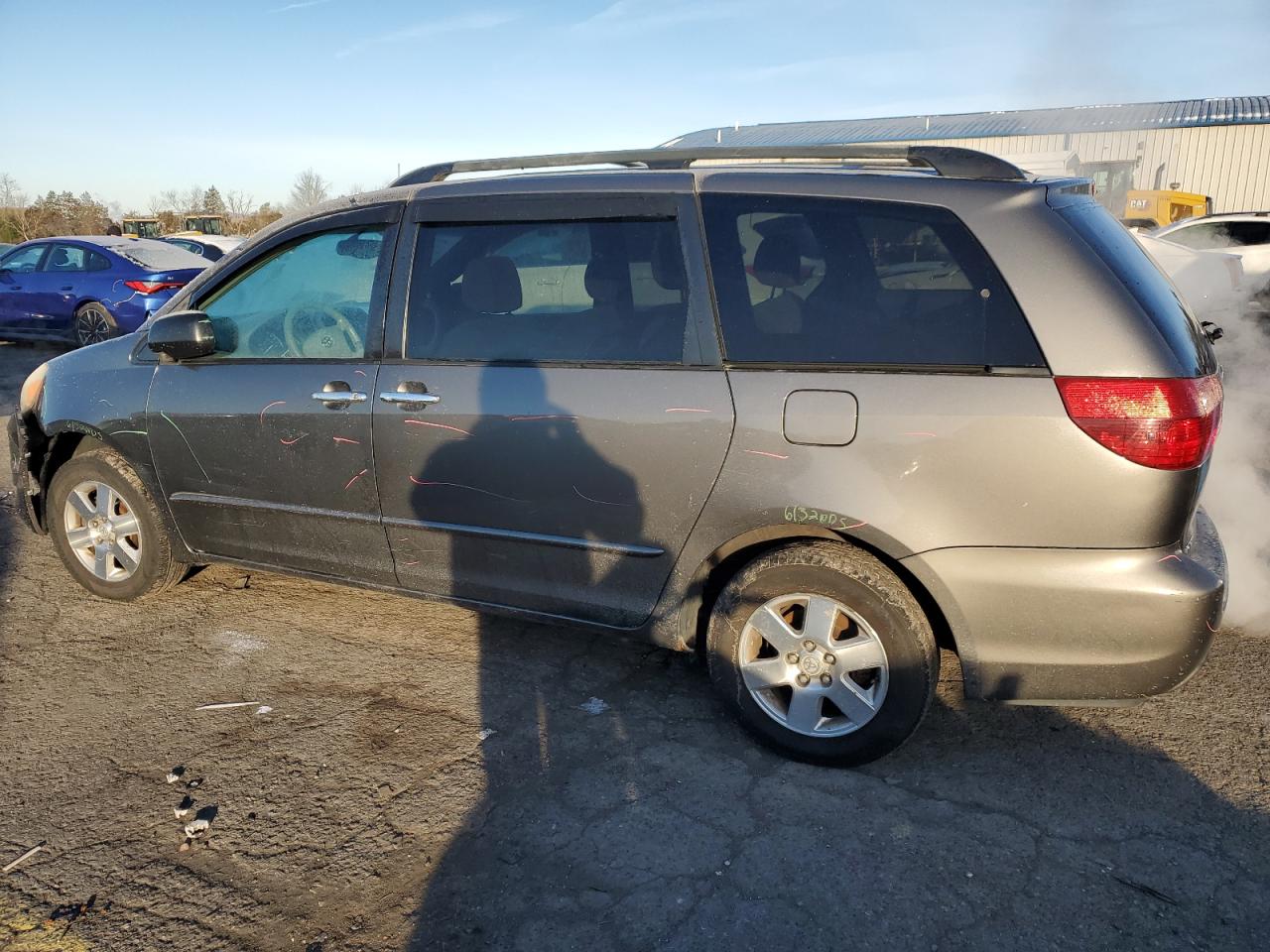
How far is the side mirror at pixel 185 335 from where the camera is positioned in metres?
3.63

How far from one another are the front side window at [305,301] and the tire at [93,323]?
8.64 metres

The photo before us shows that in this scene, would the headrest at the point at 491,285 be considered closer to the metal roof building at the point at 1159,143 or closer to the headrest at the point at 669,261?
the headrest at the point at 669,261

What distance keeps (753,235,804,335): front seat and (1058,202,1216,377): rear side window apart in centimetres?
76

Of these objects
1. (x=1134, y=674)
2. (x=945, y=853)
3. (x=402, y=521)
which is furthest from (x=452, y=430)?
(x=1134, y=674)

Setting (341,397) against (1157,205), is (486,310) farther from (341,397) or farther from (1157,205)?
(1157,205)

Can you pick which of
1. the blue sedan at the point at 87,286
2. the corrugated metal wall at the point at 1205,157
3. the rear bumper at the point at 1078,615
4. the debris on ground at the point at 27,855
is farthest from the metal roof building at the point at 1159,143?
the debris on ground at the point at 27,855

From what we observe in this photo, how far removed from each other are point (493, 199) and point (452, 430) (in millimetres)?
832

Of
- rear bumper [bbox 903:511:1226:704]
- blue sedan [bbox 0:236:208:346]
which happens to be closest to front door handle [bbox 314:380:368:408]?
rear bumper [bbox 903:511:1226:704]

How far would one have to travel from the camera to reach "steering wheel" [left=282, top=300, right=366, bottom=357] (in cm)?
349

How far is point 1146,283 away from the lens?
2709mm

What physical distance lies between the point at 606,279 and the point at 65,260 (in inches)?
435

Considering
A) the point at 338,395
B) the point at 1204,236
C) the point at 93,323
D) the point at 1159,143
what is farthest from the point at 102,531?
Answer: the point at 1159,143

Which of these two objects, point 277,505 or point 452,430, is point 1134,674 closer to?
point 452,430

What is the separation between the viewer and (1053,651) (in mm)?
2645
